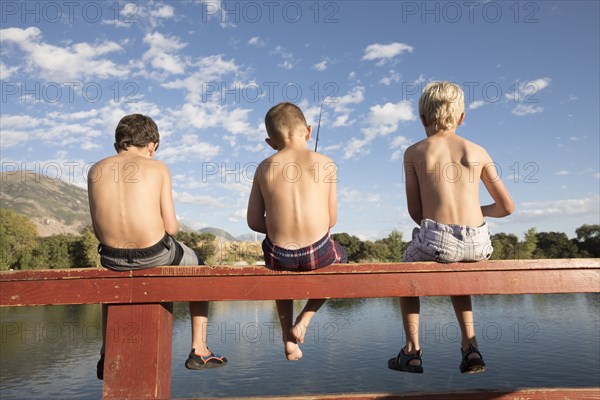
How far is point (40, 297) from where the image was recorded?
8.27ft

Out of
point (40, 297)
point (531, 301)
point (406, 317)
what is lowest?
point (531, 301)

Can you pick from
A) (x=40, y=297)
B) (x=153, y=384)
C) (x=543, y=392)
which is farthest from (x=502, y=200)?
(x=40, y=297)

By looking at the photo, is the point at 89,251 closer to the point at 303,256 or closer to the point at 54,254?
the point at 54,254

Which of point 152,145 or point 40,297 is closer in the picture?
point 40,297

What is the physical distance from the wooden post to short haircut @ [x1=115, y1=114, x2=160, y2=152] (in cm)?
136

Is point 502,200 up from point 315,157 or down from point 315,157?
down

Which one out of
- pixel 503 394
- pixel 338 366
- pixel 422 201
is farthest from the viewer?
pixel 338 366

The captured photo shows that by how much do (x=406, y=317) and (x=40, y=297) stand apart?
210 cm

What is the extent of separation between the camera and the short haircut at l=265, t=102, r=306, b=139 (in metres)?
3.31

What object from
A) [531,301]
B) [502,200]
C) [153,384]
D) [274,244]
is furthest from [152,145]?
[531,301]

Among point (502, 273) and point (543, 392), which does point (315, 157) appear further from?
point (543, 392)

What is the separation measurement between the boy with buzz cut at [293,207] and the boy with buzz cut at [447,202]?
0.57 metres

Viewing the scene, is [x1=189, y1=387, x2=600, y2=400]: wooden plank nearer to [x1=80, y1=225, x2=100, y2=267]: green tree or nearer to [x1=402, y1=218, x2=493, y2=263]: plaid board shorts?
[x1=402, y1=218, x2=493, y2=263]: plaid board shorts

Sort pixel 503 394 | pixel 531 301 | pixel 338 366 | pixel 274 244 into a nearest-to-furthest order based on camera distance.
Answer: pixel 503 394, pixel 274 244, pixel 338 366, pixel 531 301
